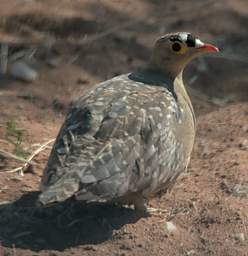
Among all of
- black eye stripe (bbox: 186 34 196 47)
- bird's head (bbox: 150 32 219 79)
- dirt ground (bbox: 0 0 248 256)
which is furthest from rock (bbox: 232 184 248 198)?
black eye stripe (bbox: 186 34 196 47)

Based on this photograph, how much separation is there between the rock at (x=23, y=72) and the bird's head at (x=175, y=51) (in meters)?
1.55

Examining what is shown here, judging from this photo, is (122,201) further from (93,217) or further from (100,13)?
(100,13)

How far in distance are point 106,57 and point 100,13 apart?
2.79 ft

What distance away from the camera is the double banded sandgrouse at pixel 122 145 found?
4504 mm

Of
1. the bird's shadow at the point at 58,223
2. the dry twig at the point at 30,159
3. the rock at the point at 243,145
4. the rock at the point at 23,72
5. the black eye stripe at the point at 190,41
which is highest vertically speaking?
the black eye stripe at the point at 190,41

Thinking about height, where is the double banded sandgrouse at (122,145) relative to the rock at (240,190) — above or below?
above

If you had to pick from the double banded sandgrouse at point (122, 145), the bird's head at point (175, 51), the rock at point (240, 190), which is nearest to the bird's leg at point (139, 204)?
the double banded sandgrouse at point (122, 145)

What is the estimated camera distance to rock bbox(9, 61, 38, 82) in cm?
712

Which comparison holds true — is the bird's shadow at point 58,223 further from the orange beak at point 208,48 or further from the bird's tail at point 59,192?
the orange beak at point 208,48

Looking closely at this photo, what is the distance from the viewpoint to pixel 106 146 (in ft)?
15.3

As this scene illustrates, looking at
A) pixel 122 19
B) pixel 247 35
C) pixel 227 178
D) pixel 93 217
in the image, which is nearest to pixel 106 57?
pixel 122 19

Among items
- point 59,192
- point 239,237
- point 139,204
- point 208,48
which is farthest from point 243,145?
point 59,192

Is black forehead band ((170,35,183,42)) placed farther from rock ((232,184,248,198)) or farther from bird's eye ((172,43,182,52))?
rock ((232,184,248,198))

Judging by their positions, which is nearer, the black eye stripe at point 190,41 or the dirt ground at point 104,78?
the dirt ground at point 104,78
